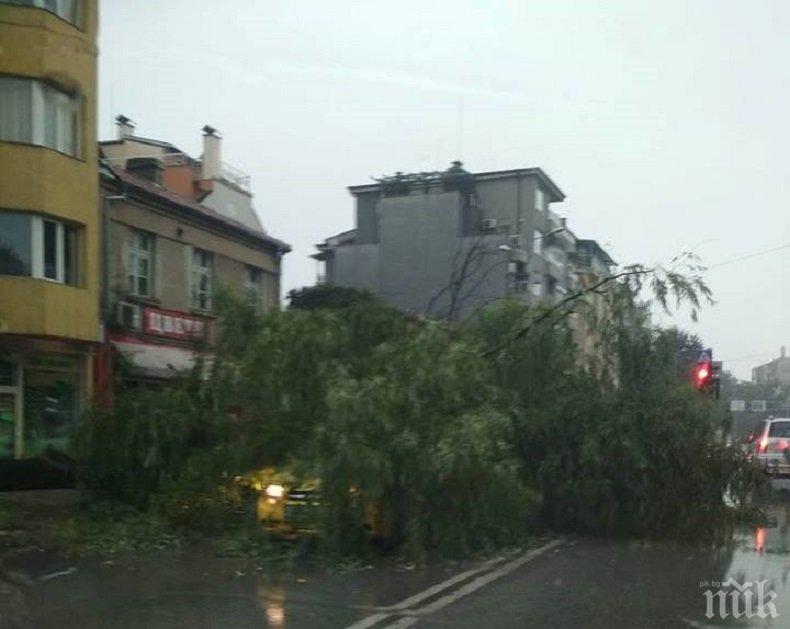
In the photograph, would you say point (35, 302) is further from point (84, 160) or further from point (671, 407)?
point (671, 407)

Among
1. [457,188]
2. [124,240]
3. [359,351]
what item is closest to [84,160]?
[124,240]

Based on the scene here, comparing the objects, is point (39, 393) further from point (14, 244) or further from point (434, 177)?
point (434, 177)

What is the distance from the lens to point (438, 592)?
10570mm

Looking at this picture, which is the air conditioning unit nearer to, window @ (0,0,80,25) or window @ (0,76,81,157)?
window @ (0,76,81,157)

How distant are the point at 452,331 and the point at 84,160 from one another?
10581mm

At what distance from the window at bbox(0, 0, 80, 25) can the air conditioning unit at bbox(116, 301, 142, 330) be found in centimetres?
641

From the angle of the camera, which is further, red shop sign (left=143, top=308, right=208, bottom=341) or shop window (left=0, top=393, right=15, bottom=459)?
red shop sign (left=143, top=308, right=208, bottom=341)

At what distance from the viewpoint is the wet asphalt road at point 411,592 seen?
9102 mm

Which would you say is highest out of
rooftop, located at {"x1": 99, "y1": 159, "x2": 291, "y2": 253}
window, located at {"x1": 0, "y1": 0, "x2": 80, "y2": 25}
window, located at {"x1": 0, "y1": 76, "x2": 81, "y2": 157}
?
window, located at {"x1": 0, "y1": 0, "x2": 80, "y2": 25}

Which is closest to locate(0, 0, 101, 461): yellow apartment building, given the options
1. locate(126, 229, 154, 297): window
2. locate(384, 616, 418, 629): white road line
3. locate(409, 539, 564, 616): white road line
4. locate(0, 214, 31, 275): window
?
locate(0, 214, 31, 275): window

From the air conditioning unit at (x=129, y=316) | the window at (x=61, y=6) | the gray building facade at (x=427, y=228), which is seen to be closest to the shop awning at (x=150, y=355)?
the air conditioning unit at (x=129, y=316)

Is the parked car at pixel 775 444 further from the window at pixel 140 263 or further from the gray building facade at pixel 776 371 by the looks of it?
the gray building facade at pixel 776 371

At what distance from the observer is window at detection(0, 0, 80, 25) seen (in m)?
20.4

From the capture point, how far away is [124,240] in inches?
959
